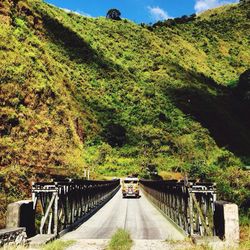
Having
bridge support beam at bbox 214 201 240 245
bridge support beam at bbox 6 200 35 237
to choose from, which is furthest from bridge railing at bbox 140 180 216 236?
bridge support beam at bbox 6 200 35 237

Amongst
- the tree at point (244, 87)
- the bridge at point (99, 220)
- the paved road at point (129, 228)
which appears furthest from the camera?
the tree at point (244, 87)

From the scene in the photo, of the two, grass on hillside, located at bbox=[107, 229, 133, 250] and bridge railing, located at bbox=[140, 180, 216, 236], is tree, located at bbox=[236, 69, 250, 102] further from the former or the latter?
grass on hillside, located at bbox=[107, 229, 133, 250]

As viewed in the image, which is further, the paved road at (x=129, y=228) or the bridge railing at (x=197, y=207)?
the paved road at (x=129, y=228)

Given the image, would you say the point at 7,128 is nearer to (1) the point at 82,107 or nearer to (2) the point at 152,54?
(1) the point at 82,107

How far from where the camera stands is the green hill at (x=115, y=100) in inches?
1499

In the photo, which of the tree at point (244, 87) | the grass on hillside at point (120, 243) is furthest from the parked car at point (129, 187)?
the tree at point (244, 87)

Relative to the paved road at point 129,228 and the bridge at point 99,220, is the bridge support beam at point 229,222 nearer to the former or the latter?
the bridge at point 99,220

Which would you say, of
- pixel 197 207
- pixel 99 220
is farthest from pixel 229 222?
pixel 99 220

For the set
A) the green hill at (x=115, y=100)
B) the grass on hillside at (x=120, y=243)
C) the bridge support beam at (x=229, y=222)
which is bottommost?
the grass on hillside at (x=120, y=243)

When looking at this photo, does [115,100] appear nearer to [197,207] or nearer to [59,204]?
[59,204]

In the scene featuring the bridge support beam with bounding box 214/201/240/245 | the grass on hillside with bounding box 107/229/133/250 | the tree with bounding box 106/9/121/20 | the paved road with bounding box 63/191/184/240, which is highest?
the tree with bounding box 106/9/121/20

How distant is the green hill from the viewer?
38.1 m

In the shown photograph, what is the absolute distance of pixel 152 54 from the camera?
108 metres

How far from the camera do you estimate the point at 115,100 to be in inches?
3290
